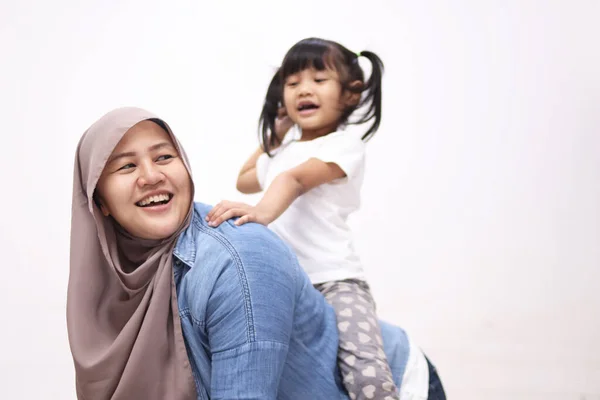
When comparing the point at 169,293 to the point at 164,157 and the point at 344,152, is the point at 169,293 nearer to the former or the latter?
the point at 164,157

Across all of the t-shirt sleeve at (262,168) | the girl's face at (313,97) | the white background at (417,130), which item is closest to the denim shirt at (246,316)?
the girl's face at (313,97)

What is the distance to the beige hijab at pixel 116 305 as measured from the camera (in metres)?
1.19

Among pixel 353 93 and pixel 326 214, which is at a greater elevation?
pixel 353 93

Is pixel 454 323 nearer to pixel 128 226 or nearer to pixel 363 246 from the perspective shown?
pixel 363 246

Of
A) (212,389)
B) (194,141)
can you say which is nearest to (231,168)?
(194,141)

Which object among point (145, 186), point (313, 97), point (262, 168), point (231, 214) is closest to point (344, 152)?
point (313, 97)

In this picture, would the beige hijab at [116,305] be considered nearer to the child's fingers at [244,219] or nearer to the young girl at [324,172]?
the child's fingers at [244,219]

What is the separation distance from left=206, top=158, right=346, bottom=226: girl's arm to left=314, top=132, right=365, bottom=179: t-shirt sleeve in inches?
0.7

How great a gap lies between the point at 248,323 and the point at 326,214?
658mm

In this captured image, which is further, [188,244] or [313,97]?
[313,97]

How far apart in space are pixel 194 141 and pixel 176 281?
187 centimetres

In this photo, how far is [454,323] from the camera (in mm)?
3055

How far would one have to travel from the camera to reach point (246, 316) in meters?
1.12

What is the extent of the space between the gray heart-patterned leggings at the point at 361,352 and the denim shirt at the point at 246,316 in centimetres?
5
